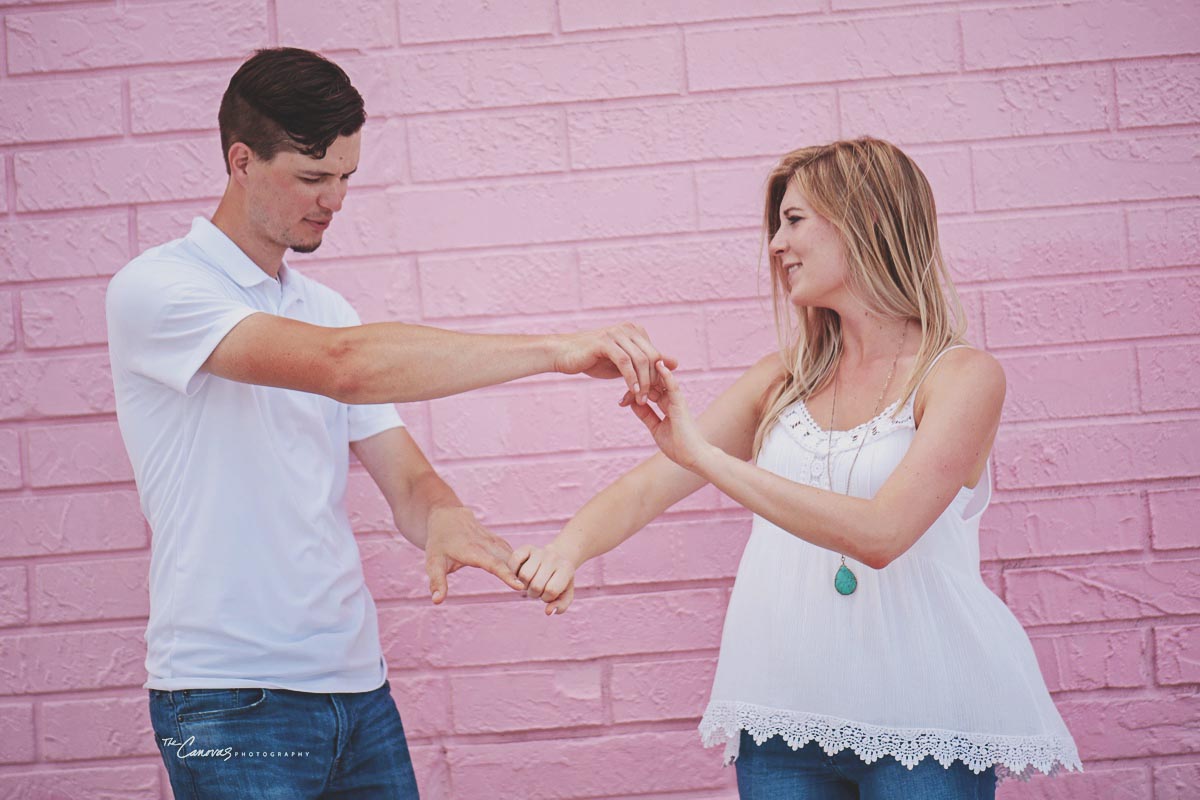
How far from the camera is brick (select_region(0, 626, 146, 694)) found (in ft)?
7.93

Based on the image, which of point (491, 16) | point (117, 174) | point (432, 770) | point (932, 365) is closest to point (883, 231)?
point (932, 365)

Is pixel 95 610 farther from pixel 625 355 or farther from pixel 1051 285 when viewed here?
pixel 1051 285

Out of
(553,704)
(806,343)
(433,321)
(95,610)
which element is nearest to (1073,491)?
(806,343)

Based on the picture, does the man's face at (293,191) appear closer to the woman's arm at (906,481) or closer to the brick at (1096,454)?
the woman's arm at (906,481)

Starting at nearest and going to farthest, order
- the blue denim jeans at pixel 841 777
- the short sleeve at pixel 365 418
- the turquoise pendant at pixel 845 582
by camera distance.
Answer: the blue denim jeans at pixel 841 777 → the turquoise pendant at pixel 845 582 → the short sleeve at pixel 365 418

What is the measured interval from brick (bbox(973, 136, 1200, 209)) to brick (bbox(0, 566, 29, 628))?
7.15 ft

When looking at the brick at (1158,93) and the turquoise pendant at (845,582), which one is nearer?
the turquoise pendant at (845,582)

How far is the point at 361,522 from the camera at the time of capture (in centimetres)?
243

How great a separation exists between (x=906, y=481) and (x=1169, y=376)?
41.8 inches

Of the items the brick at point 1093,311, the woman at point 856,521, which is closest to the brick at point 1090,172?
the brick at point 1093,311

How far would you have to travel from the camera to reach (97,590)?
2416 millimetres

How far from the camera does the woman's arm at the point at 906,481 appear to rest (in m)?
1.63

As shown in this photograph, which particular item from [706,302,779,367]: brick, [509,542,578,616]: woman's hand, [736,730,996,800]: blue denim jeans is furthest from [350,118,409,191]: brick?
[736,730,996,800]: blue denim jeans

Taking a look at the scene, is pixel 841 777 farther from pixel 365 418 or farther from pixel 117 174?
pixel 117 174
